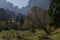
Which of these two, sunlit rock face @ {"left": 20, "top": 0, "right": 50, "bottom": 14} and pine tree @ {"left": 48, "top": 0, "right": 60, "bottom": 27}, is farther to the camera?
sunlit rock face @ {"left": 20, "top": 0, "right": 50, "bottom": 14}

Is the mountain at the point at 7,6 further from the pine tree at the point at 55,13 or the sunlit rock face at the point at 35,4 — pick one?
Result: the pine tree at the point at 55,13

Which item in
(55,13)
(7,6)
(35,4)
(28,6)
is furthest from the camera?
(7,6)

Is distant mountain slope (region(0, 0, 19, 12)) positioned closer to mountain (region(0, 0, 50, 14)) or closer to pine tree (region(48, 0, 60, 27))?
mountain (region(0, 0, 50, 14))

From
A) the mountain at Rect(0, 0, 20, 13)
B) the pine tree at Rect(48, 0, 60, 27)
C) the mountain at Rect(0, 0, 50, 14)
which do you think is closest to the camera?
the pine tree at Rect(48, 0, 60, 27)

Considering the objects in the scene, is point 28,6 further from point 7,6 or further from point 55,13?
point 55,13

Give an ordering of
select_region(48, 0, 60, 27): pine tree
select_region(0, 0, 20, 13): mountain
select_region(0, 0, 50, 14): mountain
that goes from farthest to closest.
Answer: select_region(0, 0, 20, 13): mountain → select_region(0, 0, 50, 14): mountain → select_region(48, 0, 60, 27): pine tree

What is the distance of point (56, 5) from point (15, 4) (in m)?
2.83

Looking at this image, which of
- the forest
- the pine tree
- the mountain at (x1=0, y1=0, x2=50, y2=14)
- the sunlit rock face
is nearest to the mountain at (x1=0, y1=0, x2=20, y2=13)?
the mountain at (x1=0, y1=0, x2=50, y2=14)

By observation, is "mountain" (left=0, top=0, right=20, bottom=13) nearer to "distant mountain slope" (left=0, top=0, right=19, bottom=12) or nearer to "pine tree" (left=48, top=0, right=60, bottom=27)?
"distant mountain slope" (left=0, top=0, right=19, bottom=12)

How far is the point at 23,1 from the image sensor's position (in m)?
9.58

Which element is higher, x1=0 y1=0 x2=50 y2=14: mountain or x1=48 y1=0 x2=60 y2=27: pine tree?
x1=0 y1=0 x2=50 y2=14: mountain

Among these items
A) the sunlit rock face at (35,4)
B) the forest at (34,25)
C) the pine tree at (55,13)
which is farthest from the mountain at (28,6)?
the pine tree at (55,13)

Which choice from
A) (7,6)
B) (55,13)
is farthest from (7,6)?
(55,13)

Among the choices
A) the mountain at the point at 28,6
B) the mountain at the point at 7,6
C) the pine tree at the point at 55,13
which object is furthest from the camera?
the mountain at the point at 7,6
